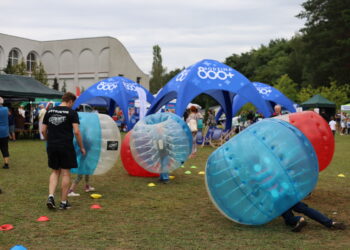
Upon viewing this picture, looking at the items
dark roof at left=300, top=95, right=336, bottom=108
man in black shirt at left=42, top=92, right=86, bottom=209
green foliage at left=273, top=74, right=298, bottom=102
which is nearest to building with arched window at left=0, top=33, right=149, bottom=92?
green foliage at left=273, top=74, right=298, bottom=102

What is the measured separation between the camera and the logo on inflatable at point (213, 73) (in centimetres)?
1652

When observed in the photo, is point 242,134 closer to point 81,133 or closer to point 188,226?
point 188,226

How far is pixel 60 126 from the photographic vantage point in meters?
6.24

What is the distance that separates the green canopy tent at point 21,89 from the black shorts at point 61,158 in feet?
46.5

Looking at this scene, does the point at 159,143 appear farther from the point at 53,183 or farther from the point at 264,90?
the point at 264,90

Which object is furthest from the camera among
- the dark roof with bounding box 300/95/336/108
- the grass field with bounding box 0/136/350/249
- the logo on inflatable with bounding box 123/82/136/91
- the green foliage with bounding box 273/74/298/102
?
the green foliage with bounding box 273/74/298/102

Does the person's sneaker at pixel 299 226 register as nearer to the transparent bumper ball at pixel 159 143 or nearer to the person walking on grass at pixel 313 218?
the person walking on grass at pixel 313 218

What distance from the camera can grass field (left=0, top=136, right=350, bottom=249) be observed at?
15.7 feet

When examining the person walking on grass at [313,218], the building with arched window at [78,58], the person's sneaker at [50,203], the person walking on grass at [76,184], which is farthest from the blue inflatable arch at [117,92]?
the building with arched window at [78,58]

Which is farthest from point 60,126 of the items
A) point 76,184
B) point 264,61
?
point 264,61

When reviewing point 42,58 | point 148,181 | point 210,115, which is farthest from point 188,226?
point 42,58

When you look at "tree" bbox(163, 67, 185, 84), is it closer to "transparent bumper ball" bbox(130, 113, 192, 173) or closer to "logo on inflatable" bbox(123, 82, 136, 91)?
"logo on inflatable" bbox(123, 82, 136, 91)

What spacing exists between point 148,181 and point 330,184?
3854mm

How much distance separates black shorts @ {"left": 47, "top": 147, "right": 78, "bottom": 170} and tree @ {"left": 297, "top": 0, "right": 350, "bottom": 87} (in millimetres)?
35877
